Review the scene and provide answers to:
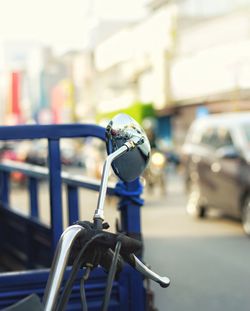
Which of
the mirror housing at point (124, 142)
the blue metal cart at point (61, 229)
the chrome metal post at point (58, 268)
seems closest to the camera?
the chrome metal post at point (58, 268)

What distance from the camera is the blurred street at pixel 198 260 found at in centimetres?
565

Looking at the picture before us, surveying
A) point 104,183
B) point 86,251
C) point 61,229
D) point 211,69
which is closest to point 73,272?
point 86,251

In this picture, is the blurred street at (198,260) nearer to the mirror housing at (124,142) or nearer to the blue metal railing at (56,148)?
the blue metal railing at (56,148)

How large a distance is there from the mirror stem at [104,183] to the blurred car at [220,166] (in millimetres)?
7200

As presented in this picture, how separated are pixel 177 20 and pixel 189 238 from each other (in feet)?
140

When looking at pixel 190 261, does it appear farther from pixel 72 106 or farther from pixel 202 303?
pixel 72 106

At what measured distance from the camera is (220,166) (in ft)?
34.0

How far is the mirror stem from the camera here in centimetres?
201

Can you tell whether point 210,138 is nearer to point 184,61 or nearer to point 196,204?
point 196,204

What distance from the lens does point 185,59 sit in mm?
43219

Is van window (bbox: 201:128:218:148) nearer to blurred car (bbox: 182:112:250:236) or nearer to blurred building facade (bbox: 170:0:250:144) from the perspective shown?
blurred car (bbox: 182:112:250:236)

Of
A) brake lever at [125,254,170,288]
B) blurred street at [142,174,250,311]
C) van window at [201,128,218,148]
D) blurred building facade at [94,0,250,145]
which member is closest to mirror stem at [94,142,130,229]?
brake lever at [125,254,170,288]

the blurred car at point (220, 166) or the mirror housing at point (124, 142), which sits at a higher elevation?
the mirror housing at point (124, 142)

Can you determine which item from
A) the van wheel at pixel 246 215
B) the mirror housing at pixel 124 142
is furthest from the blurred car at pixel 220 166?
the mirror housing at pixel 124 142
